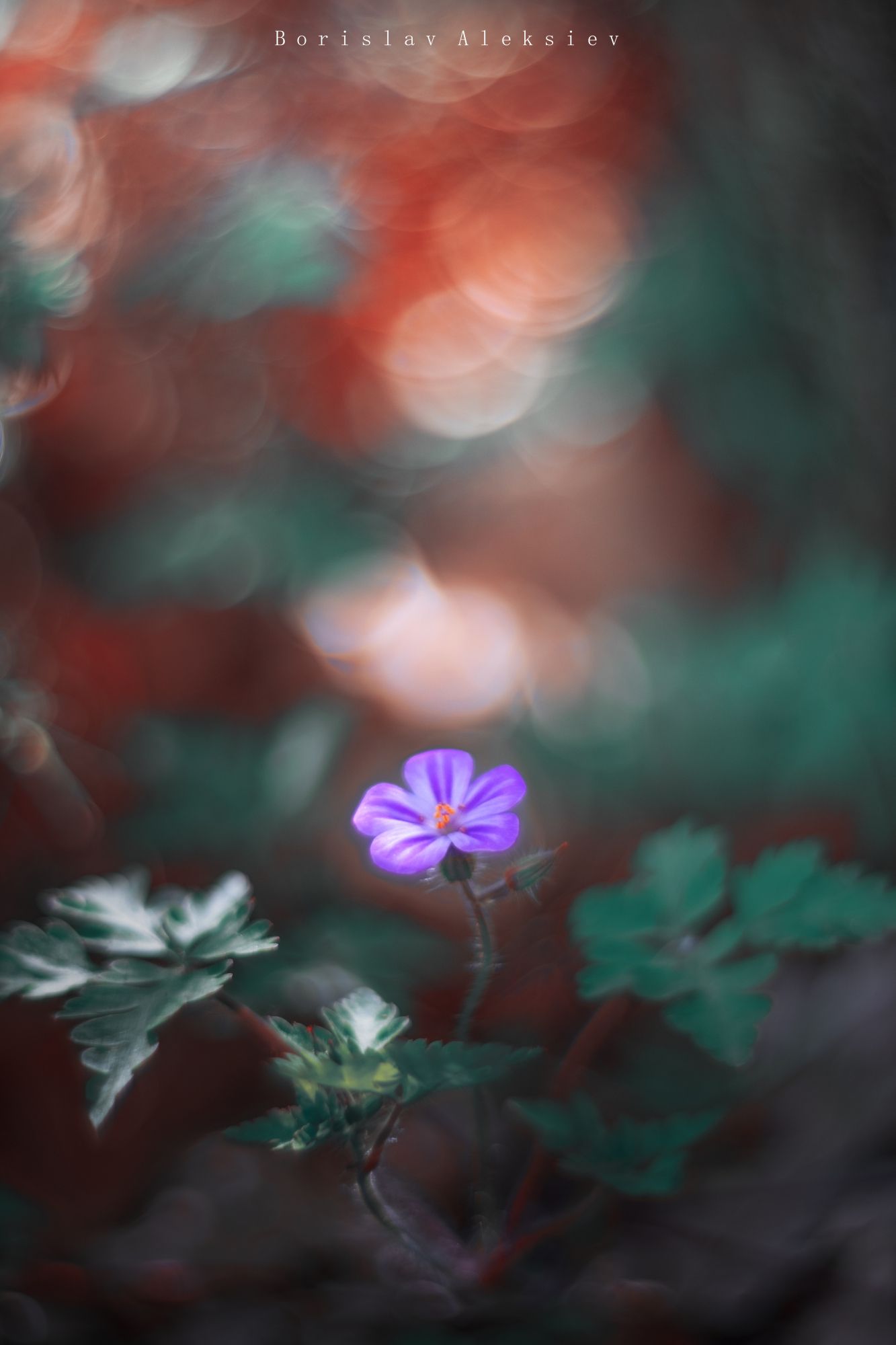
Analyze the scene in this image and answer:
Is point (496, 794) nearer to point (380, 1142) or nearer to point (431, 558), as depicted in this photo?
point (380, 1142)

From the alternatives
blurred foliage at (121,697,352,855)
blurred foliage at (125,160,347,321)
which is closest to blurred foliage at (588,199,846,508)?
blurred foliage at (125,160,347,321)

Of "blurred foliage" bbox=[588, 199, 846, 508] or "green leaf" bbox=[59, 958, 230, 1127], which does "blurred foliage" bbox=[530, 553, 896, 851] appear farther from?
"green leaf" bbox=[59, 958, 230, 1127]

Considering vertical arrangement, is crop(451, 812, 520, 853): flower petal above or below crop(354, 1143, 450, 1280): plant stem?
above

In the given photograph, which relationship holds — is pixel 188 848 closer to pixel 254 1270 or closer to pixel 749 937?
pixel 254 1270

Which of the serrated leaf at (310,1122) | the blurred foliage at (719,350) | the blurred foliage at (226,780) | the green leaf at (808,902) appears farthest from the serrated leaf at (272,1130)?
the blurred foliage at (719,350)

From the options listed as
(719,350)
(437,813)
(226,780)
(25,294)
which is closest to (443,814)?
(437,813)

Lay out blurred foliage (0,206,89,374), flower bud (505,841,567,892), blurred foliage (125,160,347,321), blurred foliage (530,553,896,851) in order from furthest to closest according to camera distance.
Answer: blurred foliage (125,160,347,321), blurred foliage (530,553,896,851), blurred foliage (0,206,89,374), flower bud (505,841,567,892)

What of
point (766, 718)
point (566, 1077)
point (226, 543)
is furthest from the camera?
point (226, 543)
